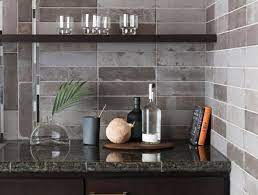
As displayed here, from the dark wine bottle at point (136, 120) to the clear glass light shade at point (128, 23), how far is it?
375 millimetres

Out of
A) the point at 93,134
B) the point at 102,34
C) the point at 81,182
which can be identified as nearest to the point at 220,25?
the point at 102,34

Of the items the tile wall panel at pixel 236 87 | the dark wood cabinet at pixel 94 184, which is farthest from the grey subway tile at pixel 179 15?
the dark wood cabinet at pixel 94 184

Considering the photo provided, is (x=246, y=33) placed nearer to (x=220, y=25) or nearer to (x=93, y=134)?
(x=220, y=25)

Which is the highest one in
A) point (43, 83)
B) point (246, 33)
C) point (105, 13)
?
point (105, 13)

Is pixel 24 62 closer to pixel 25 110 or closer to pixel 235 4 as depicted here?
pixel 25 110

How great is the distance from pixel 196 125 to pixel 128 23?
0.67 m

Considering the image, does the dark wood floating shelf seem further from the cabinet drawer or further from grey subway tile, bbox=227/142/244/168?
the cabinet drawer

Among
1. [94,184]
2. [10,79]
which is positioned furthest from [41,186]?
[10,79]

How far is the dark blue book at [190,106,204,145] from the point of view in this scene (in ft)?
9.45

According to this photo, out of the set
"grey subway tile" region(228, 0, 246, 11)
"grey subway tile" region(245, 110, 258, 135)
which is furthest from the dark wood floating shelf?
"grey subway tile" region(245, 110, 258, 135)

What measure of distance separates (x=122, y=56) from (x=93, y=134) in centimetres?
51

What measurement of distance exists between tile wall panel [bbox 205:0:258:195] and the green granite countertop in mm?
98

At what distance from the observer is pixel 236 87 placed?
236 centimetres

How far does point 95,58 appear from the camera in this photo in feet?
10.1
